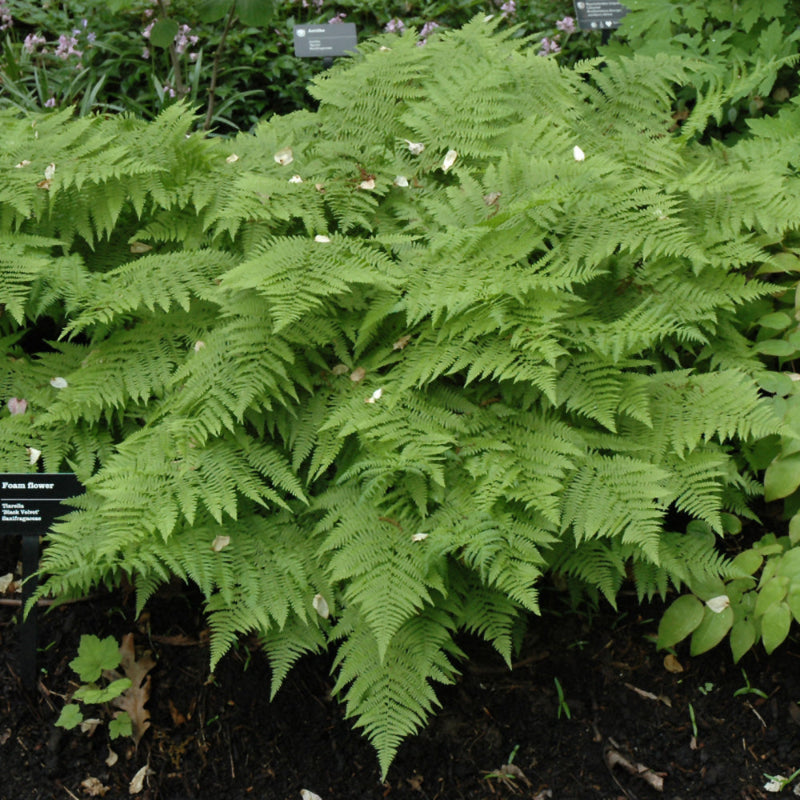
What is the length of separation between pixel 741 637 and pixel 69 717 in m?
2.20

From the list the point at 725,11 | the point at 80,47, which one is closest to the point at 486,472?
the point at 725,11

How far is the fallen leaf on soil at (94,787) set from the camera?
265 cm

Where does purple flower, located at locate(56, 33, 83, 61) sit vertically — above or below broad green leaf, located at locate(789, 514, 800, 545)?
above

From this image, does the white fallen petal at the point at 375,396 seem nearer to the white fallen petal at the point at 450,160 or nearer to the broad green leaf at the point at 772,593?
the white fallen petal at the point at 450,160

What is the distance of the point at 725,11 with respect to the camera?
164 inches

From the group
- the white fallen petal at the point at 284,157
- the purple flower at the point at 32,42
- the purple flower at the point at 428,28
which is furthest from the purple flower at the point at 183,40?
the white fallen petal at the point at 284,157

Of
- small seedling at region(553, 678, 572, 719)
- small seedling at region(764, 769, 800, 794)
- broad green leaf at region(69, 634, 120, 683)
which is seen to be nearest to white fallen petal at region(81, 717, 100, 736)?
broad green leaf at region(69, 634, 120, 683)

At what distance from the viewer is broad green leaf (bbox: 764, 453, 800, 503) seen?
2.58 metres

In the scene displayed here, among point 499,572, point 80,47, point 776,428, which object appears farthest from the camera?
point 80,47

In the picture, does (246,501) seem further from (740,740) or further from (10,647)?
(740,740)

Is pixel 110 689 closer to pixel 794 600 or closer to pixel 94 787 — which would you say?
pixel 94 787

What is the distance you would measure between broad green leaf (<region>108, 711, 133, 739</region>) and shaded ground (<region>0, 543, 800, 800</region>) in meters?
0.08

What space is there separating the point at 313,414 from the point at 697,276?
1.46 meters

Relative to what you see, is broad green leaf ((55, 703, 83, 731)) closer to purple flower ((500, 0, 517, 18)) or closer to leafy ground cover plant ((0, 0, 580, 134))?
leafy ground cover plant ((0, 0, 580, 134))
